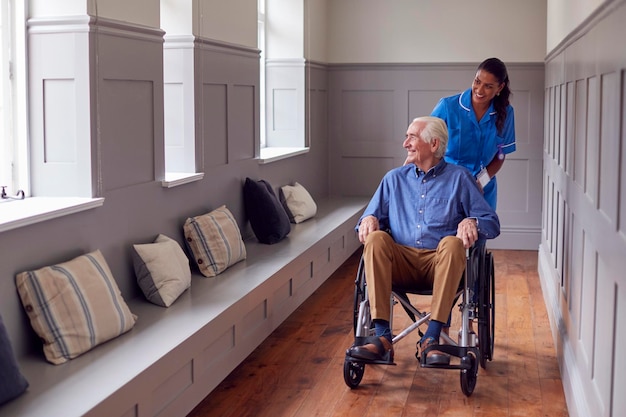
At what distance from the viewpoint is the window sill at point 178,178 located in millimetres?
4228

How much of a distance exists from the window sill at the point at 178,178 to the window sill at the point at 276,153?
119cm

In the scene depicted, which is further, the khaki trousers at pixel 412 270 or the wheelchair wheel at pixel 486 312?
the wheelchair wheel at pixel 486 312

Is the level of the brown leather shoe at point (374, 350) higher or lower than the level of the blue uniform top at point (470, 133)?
lower

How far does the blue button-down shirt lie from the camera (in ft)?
13.1

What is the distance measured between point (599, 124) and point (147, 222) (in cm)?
203

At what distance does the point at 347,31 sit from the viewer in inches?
309

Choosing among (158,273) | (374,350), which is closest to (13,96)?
(158,273)

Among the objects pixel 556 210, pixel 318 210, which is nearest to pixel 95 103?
pixel 556 210

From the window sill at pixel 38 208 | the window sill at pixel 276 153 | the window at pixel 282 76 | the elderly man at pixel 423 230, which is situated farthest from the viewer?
the window at pixel 282 76

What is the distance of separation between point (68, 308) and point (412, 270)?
158cm

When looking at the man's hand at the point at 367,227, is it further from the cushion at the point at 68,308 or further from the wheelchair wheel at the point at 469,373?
the cushion at the point at 68,308

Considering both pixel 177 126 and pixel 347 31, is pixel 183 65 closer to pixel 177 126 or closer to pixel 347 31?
pixel 177 126

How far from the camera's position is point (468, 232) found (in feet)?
12.6

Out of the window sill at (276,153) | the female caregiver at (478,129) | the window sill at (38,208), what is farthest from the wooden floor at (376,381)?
the window sill at (276,153)
